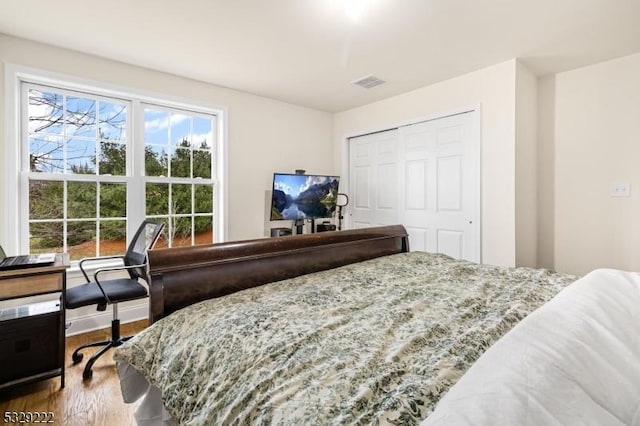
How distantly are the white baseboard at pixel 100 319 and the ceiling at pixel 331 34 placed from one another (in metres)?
2.46

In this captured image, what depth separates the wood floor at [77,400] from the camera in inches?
70.6

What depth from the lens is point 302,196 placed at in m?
4.18

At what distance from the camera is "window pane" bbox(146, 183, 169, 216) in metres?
3.39

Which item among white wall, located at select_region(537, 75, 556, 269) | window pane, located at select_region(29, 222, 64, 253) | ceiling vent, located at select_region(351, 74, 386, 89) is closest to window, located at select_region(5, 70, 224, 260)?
window pane, located at select_region(29, 222, 64, 253)

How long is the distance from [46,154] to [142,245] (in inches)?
51.2

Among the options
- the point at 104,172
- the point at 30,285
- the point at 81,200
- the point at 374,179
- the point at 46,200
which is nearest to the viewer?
the point at 30,285

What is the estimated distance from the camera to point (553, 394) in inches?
24.0

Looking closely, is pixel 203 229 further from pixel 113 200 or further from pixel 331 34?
pixel 331 34

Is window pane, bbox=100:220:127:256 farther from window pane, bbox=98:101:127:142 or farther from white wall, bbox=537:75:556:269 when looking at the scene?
white wall, bbox=537:75:556:269

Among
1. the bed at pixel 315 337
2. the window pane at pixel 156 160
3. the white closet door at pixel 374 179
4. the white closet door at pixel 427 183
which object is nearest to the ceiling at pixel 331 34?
the white closet door at pixel 427 183

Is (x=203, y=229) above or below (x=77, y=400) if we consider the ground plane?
above

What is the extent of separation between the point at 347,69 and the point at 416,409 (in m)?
3.23

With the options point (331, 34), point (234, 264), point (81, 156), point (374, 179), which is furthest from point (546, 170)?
point (81, 156)

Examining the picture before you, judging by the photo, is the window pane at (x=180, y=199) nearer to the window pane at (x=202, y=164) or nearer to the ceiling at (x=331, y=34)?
the window pane at (x=202, y=164)
